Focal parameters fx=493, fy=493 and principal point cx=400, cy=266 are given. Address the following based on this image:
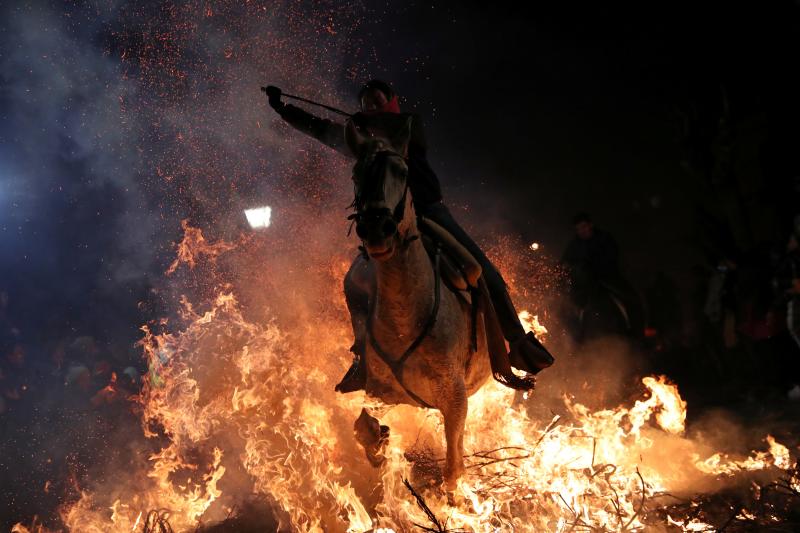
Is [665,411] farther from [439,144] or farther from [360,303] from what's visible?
[439,144]

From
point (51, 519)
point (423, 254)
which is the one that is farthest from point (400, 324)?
point (51, 519)

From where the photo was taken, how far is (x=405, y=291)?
3.39 m

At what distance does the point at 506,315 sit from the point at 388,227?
6.91 feet

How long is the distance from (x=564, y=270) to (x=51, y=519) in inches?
380

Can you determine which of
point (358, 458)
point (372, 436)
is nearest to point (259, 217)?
point (358, 458)

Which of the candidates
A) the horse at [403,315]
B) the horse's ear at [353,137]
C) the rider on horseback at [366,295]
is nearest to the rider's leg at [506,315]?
the rider on horseback at [366,295]

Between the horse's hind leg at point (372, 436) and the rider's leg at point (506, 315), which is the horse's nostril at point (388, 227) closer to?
the rider's leg at point (506, 315)

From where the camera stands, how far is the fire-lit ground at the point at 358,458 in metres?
4.29

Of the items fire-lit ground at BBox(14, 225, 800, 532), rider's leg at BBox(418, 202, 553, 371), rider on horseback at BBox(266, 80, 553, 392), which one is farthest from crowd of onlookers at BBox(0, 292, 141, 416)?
rider's leg at BBox(418, 202, 553, 371)

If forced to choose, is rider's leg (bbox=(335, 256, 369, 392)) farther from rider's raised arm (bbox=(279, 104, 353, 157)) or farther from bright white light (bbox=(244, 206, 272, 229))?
bright white light (bbox=(244, 206, 272, 229))

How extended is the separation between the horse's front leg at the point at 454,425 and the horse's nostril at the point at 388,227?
1690 millimetres

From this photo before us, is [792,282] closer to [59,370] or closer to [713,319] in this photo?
[713,319]

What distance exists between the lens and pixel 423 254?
3.55m

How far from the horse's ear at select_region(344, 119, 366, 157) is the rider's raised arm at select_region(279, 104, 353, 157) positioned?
112cm
